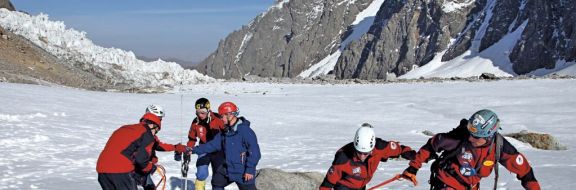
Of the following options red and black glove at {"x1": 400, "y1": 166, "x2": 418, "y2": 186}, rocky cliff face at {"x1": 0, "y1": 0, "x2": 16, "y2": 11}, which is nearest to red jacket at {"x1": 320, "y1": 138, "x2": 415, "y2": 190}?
red and black glove at {"x1": 400, "y1": 166, "x2": 418, "y2": 186}

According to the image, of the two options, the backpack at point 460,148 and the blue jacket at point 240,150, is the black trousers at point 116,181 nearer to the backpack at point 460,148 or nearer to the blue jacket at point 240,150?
the blue jacket at point 240,150

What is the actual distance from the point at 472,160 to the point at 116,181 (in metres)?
4.53

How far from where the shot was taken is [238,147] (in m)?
7.96

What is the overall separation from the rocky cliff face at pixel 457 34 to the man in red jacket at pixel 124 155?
347ft

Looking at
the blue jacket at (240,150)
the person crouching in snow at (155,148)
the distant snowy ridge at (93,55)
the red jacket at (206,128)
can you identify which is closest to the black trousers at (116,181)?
the person crouching in snow at (155,148)

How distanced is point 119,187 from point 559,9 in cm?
11508

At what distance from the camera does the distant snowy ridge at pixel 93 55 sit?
47.7 meters

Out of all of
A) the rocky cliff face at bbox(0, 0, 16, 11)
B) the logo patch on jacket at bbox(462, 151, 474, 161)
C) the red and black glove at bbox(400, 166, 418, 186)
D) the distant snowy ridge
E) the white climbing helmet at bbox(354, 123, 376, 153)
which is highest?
the rocky cliff face at bbox(0, 0, 16, 11)

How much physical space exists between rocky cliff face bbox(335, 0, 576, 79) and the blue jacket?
10428 cm

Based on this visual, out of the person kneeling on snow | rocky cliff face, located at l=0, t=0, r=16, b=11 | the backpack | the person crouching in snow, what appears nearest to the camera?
the person kneeling on snow

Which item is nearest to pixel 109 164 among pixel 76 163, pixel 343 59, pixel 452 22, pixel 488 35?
pixel 76 163

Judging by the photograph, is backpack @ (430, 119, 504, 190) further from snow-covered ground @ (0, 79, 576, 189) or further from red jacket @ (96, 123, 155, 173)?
red jacket @ (96, 123, 155, 173)

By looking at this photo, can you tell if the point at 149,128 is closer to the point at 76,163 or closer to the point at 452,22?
the point at 76,163

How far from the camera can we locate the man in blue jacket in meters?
7.93
